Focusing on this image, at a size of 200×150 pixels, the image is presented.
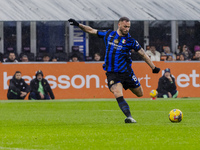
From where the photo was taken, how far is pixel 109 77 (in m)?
11.9

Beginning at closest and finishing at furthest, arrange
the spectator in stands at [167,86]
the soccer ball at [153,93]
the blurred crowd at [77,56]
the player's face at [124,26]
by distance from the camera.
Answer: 1. the player's face at [124,26]
2. the soccer ball at [153,93]
3. the spectator in stands at [167,86]
4. the blurred crowd at [77,56]

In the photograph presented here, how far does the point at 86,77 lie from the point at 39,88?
197 centimetres

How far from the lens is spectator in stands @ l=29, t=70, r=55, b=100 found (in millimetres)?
22938

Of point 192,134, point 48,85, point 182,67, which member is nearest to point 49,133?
point 192,134

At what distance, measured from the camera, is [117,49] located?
38.8 feet

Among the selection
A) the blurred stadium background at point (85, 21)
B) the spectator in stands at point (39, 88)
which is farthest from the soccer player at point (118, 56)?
the blurred stadium background at point (85, 21)

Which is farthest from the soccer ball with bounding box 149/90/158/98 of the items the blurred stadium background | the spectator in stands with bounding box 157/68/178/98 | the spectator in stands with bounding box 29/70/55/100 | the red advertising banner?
the spectator in stands with bounding box 29/70/55/100

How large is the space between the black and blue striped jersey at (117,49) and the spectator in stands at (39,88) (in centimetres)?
1118

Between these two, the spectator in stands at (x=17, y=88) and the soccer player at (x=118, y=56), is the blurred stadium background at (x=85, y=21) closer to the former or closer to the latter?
the spectator in stands at (x=17, y=88)

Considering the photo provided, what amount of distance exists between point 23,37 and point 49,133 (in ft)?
71.6

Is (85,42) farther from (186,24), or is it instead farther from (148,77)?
(148,77)

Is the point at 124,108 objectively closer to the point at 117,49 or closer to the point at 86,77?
the point at 117,49

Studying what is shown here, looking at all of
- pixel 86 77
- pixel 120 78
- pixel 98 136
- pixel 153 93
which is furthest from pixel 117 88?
pixel 86 77

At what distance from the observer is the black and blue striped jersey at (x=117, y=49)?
1175cm
